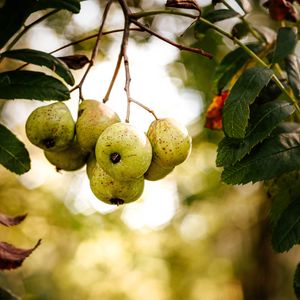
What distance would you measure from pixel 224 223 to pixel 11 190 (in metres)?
4.43

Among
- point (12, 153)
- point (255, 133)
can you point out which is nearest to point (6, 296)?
point (12, 153)

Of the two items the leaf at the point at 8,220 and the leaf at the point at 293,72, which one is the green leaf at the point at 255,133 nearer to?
the leaf at the point at 293,72

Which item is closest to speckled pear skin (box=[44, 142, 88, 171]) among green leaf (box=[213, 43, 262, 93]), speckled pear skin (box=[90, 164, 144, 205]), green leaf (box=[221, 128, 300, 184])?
speckled pear skin (box=[90, 164, 144, 205])

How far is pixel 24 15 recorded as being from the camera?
1467mm

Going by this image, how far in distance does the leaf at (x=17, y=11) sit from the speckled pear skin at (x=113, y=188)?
0.52 m

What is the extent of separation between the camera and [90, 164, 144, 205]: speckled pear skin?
4.55 feet

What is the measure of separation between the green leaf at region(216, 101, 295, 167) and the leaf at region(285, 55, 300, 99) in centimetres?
18

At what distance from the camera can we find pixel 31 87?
1.42 meters

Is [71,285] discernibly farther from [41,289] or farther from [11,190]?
[11,190]

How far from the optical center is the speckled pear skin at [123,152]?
1294 mm

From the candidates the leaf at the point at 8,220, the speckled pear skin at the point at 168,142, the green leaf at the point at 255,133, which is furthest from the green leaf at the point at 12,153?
the green leaf at the point at 255,133

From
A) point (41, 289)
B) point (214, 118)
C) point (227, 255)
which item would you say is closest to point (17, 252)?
point (214, 118)

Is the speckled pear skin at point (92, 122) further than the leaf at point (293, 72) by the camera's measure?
No

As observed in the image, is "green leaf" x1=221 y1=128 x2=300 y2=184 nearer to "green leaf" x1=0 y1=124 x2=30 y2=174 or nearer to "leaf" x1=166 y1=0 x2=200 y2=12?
"leaf" x1=166 y1=0 x2=200 y2=12
